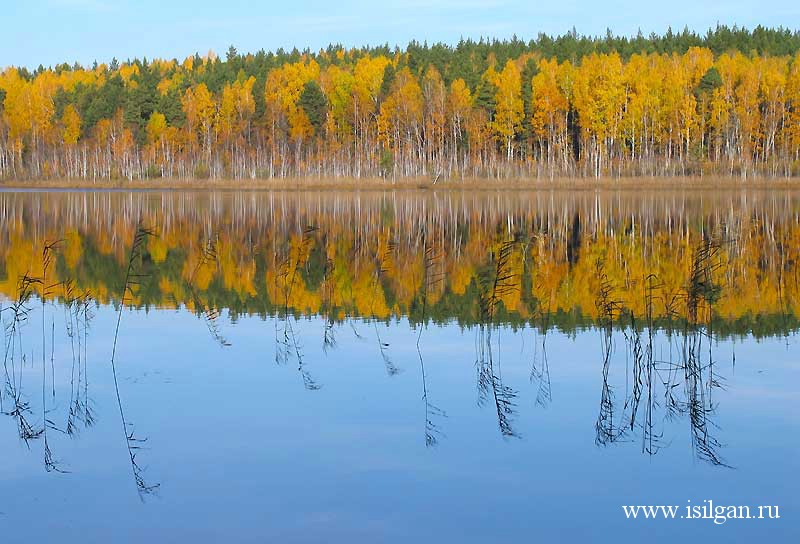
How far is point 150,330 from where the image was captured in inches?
555

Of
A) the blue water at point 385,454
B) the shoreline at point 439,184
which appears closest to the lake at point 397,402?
the blue water at point 385,454

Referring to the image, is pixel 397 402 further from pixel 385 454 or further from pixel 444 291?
pixel 444 291

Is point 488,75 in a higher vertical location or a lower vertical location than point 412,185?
higher

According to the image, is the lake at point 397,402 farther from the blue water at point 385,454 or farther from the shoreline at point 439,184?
the shoreline at point 439,184

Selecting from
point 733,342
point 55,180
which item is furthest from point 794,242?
point 55,180

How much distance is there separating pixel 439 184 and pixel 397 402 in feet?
190

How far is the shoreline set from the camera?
6353cm

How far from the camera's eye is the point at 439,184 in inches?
2648

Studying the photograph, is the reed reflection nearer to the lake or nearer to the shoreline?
the lake

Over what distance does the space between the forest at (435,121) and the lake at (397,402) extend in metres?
49.9

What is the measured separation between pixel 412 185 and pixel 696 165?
19.4 meters

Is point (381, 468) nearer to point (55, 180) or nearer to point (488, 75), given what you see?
point (488, 75)

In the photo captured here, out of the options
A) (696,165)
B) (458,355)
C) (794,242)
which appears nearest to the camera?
(458,355)

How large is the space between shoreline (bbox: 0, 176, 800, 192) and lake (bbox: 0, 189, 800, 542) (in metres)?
43.6
